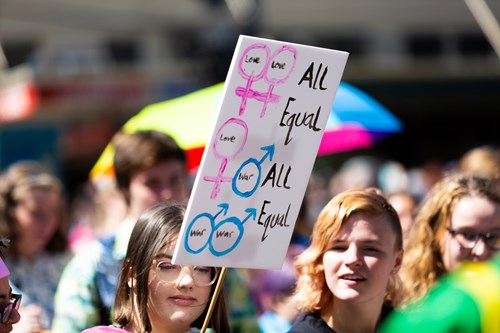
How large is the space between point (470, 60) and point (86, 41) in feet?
30.1

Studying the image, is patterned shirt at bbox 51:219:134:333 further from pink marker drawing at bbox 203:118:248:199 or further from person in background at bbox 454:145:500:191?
person in background at bbox 454:145:500:191

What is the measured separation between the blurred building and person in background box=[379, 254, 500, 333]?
59.3 ft

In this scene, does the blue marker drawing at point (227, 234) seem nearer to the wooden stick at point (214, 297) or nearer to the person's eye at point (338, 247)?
the wooden stick at point (214, 297)

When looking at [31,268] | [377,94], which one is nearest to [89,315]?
[31,268]

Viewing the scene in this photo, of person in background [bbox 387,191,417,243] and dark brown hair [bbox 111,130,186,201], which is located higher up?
person in background [bbox 387,191,417,243]

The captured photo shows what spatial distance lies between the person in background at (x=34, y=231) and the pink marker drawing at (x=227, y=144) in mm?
2639

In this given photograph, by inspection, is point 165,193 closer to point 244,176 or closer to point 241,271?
point 241,271

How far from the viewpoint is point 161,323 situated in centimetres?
373

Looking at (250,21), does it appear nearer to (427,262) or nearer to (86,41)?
(427,262)

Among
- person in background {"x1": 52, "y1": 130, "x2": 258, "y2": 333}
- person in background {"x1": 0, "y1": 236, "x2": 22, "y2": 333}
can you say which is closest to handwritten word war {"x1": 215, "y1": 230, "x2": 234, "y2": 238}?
person in background {"x1": 0, "y1": 236, "x2": 22, "y2": 333}

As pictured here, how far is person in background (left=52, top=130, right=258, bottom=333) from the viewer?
15.1 feet

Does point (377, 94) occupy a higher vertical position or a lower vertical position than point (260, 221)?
higher

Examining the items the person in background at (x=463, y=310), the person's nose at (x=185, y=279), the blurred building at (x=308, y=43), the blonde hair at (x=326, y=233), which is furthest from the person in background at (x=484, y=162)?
the blurred building at (x=308, y=43)

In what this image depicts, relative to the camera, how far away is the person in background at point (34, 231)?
620 cm
